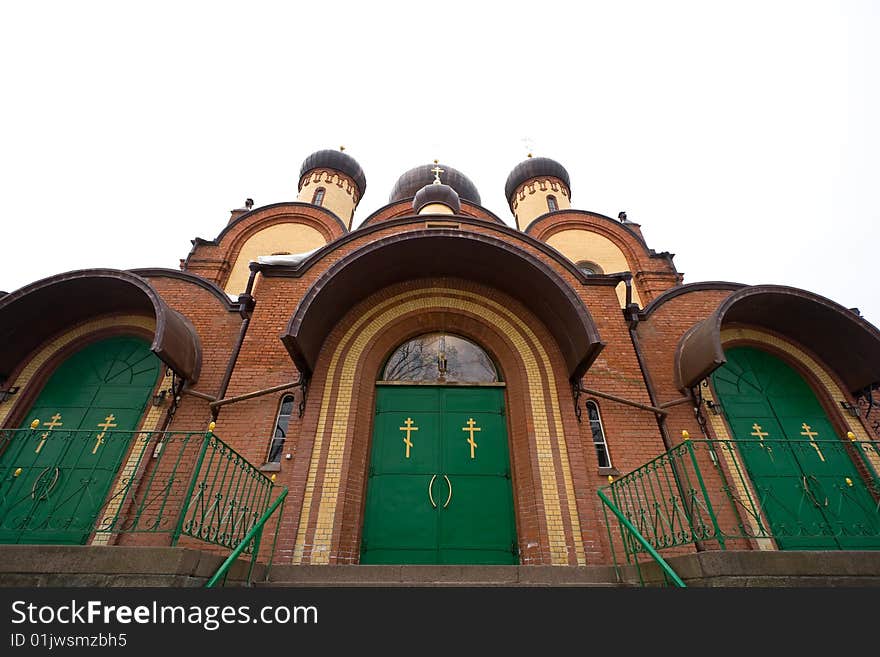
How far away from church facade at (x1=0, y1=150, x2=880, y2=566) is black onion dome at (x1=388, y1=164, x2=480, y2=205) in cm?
750

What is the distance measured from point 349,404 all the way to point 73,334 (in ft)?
15.3

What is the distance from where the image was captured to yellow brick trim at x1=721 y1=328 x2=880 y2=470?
6652mm

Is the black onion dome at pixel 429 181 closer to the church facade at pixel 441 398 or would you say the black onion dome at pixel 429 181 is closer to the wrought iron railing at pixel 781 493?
the church facade at pixel 441 398

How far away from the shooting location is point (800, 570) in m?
3.12

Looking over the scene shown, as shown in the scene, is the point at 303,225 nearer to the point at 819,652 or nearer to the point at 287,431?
the point at 287,431

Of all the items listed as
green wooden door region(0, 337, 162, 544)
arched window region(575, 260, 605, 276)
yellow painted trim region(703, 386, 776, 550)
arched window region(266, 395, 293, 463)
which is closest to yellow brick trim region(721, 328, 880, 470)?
yellow painted trim region(703, 386, 776, 550)

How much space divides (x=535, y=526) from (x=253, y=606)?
Answer: 366cm

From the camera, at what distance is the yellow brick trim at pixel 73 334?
6715mm

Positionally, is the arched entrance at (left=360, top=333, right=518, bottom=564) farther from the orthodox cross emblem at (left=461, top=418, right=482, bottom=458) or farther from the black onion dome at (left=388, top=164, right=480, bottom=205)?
the black onion dome at (left=388, top=164, right=480, bottom=205)

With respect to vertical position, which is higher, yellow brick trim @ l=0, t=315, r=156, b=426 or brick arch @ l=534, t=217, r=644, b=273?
brick arch @ l=534, t=217, r=644, b=273

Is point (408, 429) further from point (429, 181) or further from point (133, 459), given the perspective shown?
point (429, 181)

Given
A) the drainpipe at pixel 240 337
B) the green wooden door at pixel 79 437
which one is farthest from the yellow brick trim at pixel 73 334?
the drainpipe at pixel 240 337

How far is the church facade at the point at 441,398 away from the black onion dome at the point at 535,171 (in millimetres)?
9447

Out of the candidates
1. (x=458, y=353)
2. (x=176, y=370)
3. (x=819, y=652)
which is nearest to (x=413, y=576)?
(x=819, y=652)
